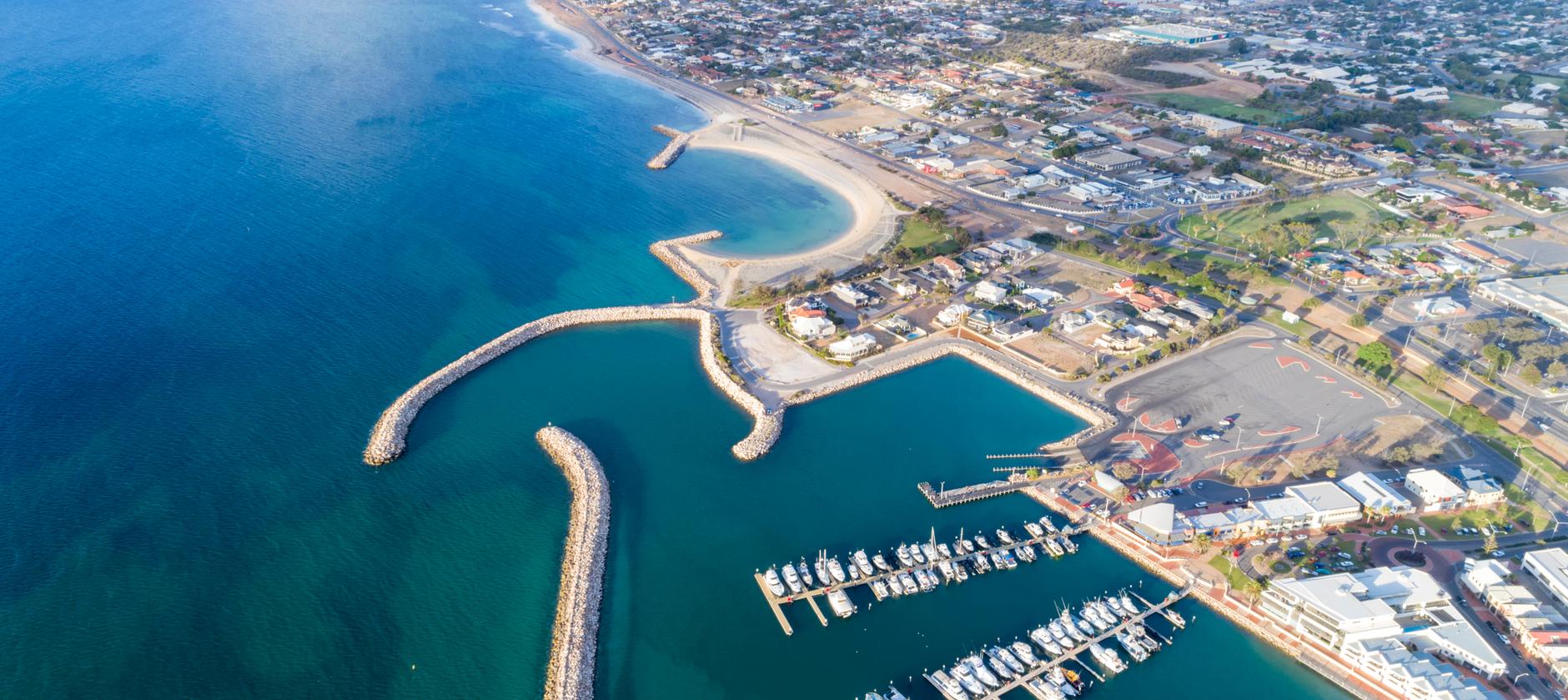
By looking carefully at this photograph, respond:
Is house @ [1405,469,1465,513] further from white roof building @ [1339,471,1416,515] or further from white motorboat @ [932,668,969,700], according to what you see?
white motorboat @ [932,668,969,700]

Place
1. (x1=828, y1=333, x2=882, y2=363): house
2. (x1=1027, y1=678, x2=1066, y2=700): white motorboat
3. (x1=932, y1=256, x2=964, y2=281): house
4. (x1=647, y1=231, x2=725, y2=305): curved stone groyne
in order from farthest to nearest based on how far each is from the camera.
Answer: (x1=932, y1=256, x2=964, y2=281): house → (x1=647, y1=231, x2=725, y2=305): curved stone groyne → (x1=828, y1=333, x2=882, y2=363): house → (x1=1027, y1=678, x2=1066, y2=700): white motorboat

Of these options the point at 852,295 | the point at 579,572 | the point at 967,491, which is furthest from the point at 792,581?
the point at 852,295

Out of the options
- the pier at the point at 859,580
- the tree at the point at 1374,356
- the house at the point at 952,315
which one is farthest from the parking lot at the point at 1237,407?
the house at the point at 952,315

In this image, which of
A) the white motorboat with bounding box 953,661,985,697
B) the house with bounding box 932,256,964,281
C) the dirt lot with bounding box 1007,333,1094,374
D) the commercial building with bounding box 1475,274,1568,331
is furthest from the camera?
the house with bounding box 932,256,964,281

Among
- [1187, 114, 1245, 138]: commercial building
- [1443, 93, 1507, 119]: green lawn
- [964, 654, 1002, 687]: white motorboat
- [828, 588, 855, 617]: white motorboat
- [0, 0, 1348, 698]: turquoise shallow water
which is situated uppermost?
[1443, 93, 1507, 119]: green lawn

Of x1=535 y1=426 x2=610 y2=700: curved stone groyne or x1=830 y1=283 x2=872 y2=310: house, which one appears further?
x1=830 y1=283 x2=872 y2=310: house

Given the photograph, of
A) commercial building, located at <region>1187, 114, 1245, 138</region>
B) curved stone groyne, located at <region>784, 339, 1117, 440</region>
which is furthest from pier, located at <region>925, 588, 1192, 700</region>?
commercial building, located at <region>1187, 114, 1245, 138</region>

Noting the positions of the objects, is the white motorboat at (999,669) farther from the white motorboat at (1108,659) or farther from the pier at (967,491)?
the pier at (967,491)

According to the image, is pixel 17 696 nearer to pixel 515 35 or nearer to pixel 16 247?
pixel 16 247
